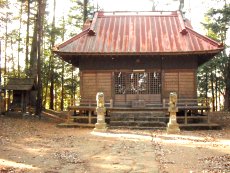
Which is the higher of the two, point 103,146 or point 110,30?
point 110,30

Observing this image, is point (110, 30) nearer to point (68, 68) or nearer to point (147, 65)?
point (147, 65)

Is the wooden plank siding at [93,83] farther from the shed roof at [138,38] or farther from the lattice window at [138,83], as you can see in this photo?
the shed roof at [138,38]

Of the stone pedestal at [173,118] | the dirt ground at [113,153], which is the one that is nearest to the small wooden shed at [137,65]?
the stone pedestal at [173,118]

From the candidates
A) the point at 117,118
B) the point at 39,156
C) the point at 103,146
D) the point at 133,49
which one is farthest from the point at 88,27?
the point at 39,156

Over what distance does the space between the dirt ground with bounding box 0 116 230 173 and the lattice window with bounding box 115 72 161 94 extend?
20.5ft

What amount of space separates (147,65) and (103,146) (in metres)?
10.6

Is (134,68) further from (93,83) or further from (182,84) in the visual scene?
(182,84)

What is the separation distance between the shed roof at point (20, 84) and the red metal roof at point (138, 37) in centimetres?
464

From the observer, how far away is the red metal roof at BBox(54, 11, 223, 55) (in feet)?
68.6

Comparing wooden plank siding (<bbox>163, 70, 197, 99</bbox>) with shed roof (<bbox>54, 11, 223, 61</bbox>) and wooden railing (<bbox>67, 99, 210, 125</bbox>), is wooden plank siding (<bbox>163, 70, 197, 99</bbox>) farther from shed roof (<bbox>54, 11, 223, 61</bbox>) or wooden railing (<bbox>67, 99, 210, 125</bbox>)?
shed roof (<bbox>54, 11, 223, 61</bbox>)

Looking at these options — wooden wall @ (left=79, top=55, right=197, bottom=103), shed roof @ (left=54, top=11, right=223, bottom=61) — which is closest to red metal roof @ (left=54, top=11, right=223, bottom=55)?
shed roof @ (left=54, top=11, right=223, bottom=61)

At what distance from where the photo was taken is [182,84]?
71.9ft

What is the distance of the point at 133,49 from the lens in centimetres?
2123

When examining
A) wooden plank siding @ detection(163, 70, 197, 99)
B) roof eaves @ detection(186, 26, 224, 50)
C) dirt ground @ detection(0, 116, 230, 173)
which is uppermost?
roof eaves @ detection(186, 26, 224, 50)
